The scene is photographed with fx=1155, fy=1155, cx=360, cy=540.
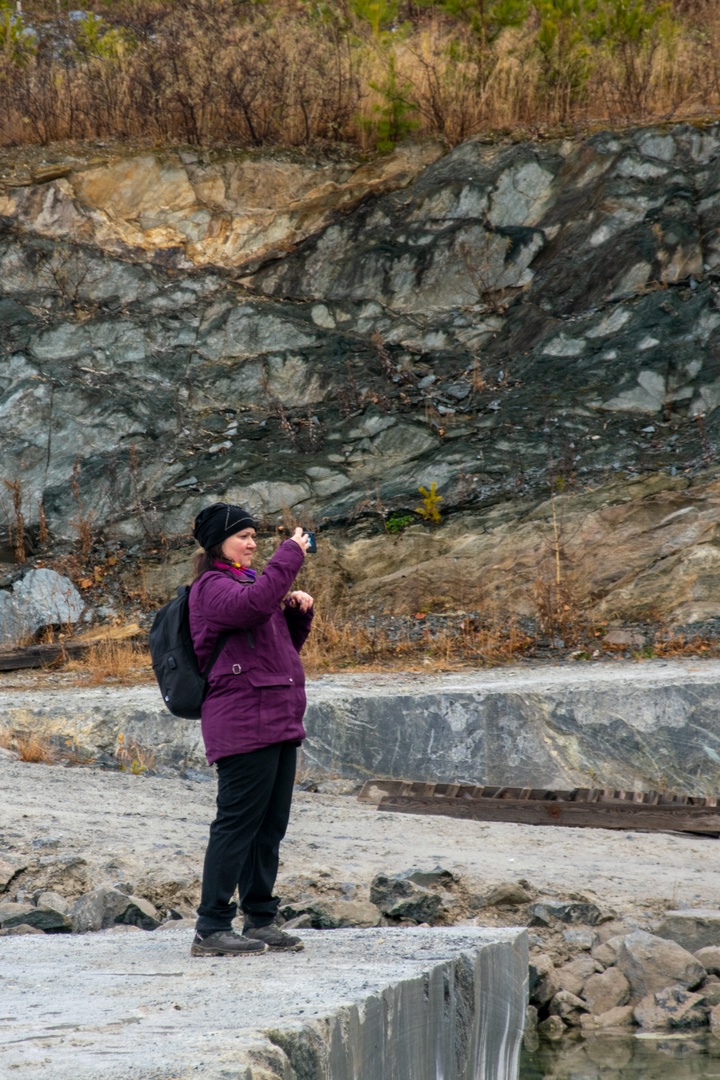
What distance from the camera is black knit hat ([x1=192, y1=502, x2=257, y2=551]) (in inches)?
158

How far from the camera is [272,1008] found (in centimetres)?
291

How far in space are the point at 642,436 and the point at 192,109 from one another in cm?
827

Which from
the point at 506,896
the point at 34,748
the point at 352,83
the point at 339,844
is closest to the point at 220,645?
the point at 506,896

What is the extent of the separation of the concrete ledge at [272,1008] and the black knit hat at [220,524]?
1397 millimetres

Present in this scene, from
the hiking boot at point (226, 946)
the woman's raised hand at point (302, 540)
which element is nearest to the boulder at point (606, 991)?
the hiking boot at point (226, 946)

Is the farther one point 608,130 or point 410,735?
point 608,130

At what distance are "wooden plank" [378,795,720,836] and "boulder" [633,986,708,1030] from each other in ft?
8.56

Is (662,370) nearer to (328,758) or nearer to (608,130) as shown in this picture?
(608,130)

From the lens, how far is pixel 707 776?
8.98m

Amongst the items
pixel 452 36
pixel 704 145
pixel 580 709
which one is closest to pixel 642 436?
pixel 704 145

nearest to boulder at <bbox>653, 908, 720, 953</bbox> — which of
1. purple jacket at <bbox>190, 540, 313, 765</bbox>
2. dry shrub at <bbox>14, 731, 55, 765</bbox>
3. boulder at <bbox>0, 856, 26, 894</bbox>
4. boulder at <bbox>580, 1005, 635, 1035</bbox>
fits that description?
boulder at <bbox>580, 1005, 635, 1035</bbox>

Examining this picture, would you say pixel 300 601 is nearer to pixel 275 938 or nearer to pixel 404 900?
pixel 275 938

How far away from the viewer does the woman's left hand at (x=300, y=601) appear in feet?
13.4

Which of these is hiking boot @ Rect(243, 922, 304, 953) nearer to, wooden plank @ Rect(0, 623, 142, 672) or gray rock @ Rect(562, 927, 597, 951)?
gray rock @ Rect(562, 927, 597, 951)
